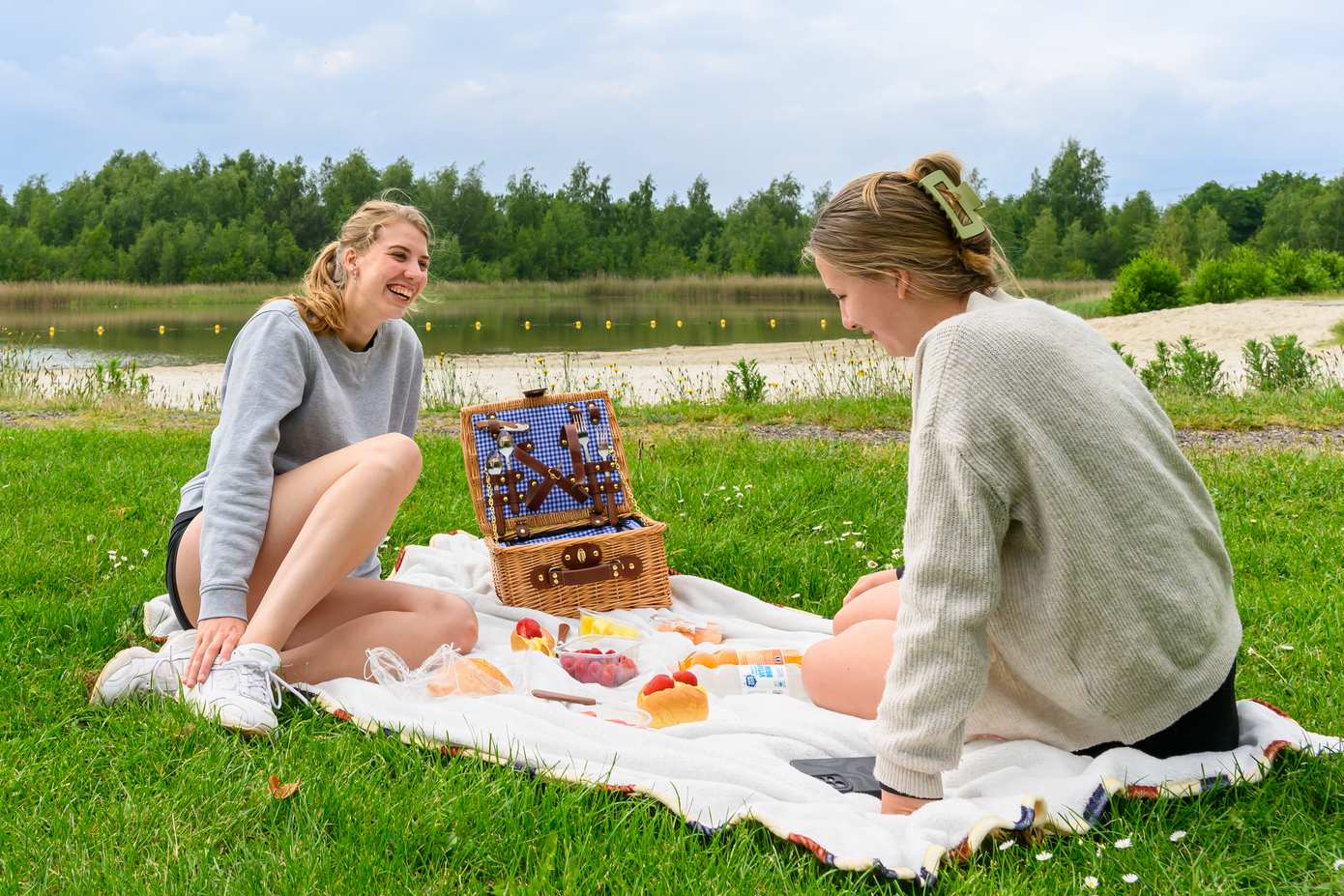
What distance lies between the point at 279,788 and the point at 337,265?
5.67 feet

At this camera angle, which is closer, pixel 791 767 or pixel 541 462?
pixel 791 767

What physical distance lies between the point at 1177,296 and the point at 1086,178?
52.6m

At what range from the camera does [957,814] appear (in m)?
2.00

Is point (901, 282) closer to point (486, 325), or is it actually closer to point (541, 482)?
point (541, 482)

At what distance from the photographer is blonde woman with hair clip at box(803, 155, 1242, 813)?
1.89 metres

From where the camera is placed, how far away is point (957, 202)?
2.17m

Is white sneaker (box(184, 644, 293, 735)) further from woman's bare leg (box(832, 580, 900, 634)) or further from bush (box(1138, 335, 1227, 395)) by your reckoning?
bush (box(1138, 335, 1227, 395))

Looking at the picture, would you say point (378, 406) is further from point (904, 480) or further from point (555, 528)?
point (904, 480)

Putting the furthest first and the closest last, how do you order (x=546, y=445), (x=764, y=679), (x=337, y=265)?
(x=546, y=445), (x=337, y=265), (x=764, y=679)

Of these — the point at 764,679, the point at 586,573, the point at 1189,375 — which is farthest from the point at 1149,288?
the point at 764,679

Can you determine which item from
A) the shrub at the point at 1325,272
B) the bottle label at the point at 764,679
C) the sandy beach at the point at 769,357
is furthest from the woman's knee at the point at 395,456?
the shrub at the point at 1325,272

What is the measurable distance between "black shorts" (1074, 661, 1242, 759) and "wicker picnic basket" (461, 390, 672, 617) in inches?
76.2

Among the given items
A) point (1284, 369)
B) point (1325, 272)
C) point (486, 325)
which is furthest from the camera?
point (486, 325)

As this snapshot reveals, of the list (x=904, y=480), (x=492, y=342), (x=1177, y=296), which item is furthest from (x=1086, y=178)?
(x=904, y=480)
